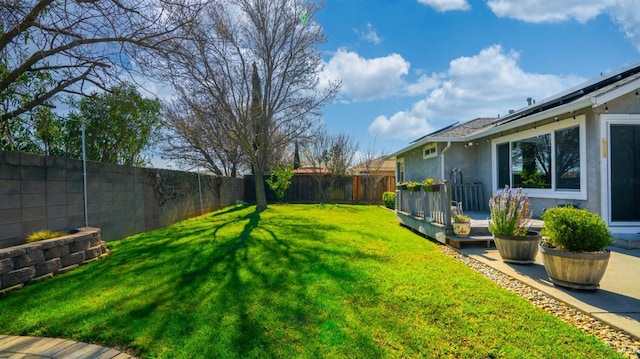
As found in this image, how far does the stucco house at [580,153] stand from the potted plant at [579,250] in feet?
9.92

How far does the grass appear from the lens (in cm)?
250

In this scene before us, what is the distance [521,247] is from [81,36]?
7.42m

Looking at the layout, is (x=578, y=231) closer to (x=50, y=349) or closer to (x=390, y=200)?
(x=50, y=349)

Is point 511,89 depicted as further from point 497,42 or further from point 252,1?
point 252,1

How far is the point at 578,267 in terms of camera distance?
356cm

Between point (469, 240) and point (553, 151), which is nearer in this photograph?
point (469, 240)

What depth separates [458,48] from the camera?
35.8ft

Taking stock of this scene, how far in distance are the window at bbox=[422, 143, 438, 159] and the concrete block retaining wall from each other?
1001 centimetres

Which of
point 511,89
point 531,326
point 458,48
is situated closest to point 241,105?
point 458,48

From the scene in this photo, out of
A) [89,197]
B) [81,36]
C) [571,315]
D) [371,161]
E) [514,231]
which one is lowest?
[571,315]

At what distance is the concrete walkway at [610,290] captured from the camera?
2916mm

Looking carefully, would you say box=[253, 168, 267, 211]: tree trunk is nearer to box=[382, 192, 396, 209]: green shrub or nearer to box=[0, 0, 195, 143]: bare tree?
box=[382, 192, 396, 209]: green shrub

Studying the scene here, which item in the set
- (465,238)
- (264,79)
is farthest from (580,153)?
(264,79)

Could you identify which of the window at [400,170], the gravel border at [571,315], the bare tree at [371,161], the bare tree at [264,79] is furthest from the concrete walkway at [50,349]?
the bare tree at [371,161]
